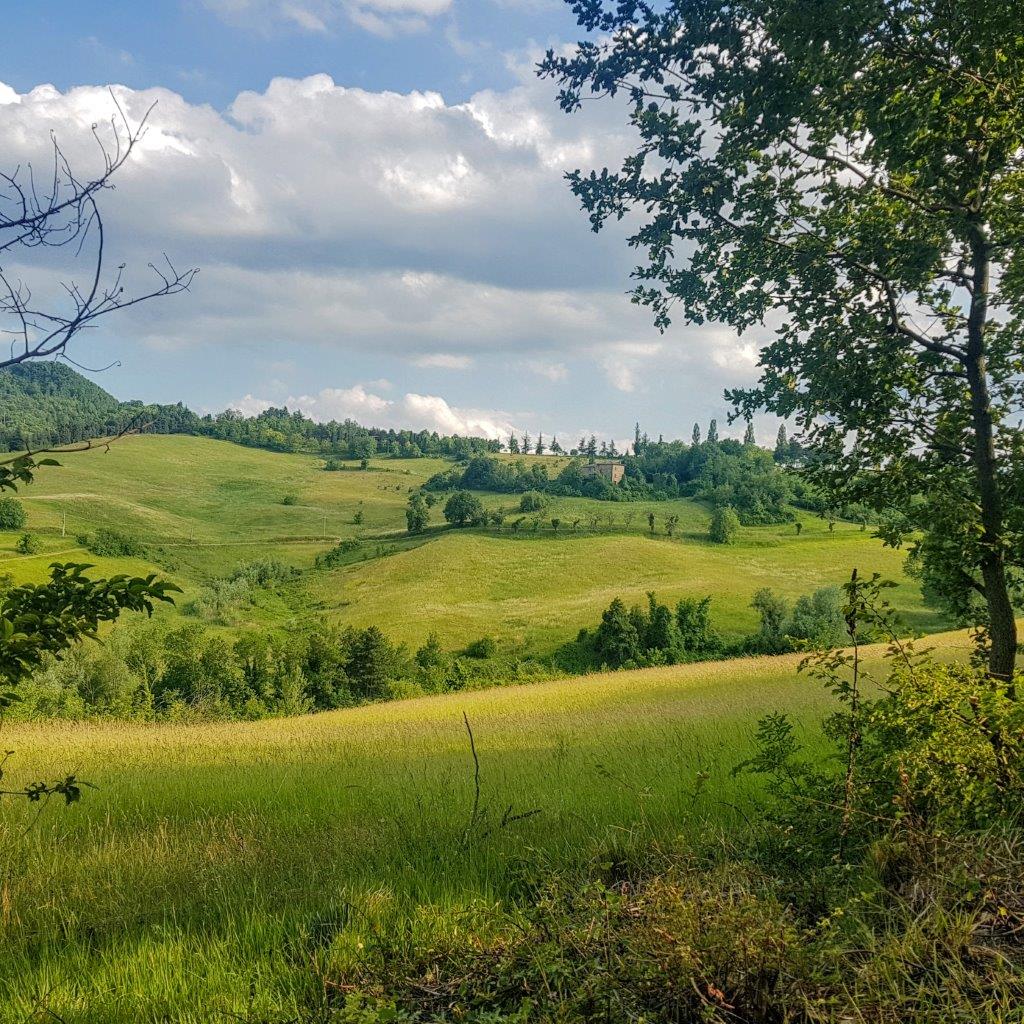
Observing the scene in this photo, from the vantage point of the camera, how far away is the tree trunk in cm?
598

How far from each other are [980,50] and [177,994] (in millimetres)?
8107

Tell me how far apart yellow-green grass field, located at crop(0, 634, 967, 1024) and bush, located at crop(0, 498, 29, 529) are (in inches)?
5175

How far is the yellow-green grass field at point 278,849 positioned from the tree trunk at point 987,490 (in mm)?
2685

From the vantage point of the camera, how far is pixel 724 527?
127562mm

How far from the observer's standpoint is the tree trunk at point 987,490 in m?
5.98

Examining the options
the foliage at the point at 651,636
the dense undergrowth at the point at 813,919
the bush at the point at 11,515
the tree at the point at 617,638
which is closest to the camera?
the dense undergrowth at the point at 813,919

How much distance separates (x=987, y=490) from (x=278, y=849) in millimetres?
6942

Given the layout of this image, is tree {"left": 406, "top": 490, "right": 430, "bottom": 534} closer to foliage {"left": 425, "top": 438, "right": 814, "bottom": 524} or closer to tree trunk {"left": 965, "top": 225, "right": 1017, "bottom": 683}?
foliage {"left": 425, "top": 438, "right": 814, "bottom": 524}

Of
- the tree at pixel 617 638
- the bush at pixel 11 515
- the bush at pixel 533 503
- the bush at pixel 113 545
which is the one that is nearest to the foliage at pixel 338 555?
the bush at pixel 113 545

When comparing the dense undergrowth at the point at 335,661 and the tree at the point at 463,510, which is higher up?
the tree at the point at 463,510

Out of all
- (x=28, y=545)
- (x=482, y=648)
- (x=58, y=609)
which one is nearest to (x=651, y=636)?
(x=482, y=648)

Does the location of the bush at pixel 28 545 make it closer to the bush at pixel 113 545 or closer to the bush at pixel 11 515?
the bush at pixel 113 545

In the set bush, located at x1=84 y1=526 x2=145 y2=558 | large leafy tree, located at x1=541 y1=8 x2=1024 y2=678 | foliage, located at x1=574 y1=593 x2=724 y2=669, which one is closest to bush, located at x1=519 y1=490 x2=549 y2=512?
foliage, located at x1=574 y1=593 x2=724 y2=669

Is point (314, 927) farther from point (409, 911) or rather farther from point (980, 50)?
point (980, 50)
